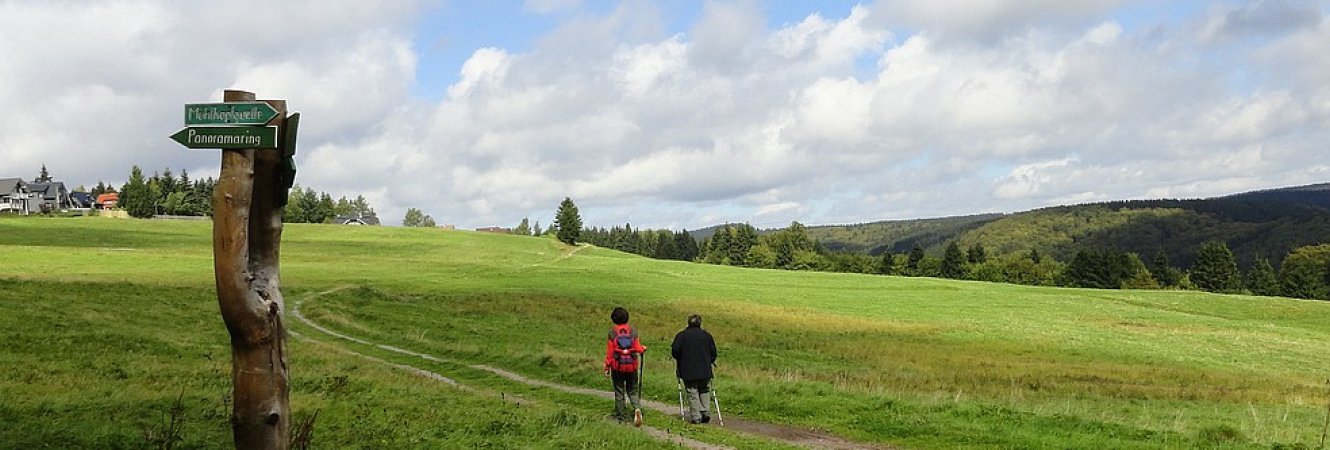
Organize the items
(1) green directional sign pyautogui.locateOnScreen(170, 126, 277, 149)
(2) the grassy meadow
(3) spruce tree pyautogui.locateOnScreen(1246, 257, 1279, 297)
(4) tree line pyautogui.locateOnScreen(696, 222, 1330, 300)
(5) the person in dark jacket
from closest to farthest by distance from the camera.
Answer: (1) green directional sign pyautogui.locateOnScreen(170, 126, 277, 149)
(2) the grassy meadow
(5) the person in dark jacket
(3) spruce tree pyautogui.locateOnScreen(1246, 257, 1279, 297)
(4) tree line pyautogui.locateOnScreen(696, 222, 1330, 300)

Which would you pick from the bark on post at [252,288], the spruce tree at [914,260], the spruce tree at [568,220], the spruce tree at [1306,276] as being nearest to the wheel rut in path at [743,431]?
the bark on post at [252,288]

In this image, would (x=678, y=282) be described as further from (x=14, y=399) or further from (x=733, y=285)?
(x=14, y=399)

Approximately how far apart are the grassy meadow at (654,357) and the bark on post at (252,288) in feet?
11.3

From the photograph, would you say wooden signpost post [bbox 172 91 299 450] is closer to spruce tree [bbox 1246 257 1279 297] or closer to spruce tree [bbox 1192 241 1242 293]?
spruce tree [bbox 1192 241 1242 293]

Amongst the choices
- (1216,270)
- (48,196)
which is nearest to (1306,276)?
(1216,270)

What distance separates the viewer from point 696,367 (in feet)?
52.2

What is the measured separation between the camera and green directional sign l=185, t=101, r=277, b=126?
733 cm

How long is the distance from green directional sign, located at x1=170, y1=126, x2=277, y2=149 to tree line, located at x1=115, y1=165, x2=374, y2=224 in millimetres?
149532

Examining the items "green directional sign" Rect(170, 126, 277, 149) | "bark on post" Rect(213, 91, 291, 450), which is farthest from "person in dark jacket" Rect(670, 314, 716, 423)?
"green directional sign" Rect(170, 126, 277, 149)

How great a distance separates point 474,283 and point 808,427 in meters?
56.3

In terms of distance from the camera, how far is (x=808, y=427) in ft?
51.7

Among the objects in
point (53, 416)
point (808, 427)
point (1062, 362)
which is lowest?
point (1062, 362)

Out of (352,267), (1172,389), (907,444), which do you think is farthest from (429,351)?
(352,267)

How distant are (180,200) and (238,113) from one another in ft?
582
